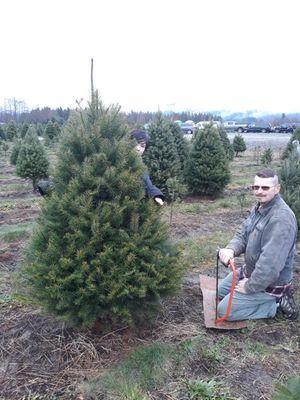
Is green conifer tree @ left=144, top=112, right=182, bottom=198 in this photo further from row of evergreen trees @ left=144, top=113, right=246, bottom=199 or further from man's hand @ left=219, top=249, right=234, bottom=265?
man's hand @ left=219, top=249, right=234, bottom=265

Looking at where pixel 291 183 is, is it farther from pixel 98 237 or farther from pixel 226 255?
pixel 98 237

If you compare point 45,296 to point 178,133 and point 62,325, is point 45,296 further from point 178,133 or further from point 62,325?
point 178,133

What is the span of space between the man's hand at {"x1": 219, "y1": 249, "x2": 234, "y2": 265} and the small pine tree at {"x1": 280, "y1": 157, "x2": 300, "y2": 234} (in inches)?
105

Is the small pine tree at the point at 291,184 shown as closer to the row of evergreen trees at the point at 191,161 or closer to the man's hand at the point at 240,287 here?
the man's hand at the point at 240,287

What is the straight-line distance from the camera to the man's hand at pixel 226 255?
372 cm

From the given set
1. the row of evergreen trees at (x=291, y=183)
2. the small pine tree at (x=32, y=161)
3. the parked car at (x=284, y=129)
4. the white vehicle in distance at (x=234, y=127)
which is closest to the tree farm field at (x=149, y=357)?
the row of evergreen trees at (x=291, y=183)

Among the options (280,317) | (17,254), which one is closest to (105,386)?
(280,317)

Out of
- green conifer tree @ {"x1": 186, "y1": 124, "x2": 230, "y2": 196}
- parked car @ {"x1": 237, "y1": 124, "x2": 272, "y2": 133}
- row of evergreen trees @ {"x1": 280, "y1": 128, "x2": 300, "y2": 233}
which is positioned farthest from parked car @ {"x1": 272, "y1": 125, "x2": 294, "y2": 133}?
row of evergreen trees @ {"x1": 280, "y1": 128, "x2": 300, "y2": 233}

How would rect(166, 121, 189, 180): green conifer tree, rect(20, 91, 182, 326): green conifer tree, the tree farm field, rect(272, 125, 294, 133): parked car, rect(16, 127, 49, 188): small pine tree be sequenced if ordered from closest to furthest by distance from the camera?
1. the tree farm field
2. rect(20, 91, 182, 326): green conifer tree
3. rect(166, 121, 189, 180): green conifer tree
4. rect(16, 127, 49, 188): small pine tree
5. rect(272, 125, 294, 133): parked car

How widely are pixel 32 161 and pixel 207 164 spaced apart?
5.63 m

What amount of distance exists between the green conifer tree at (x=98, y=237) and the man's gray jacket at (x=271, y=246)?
0.79m

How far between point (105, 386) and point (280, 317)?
1989 millimetres

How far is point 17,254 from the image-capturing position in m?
5.81

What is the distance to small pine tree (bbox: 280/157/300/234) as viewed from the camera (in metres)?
6.05
